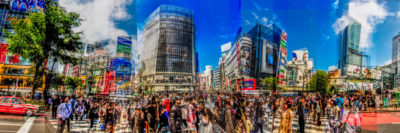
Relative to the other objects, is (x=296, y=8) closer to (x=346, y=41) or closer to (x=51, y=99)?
(x=346, y=41)

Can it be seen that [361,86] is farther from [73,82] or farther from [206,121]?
[73,82]

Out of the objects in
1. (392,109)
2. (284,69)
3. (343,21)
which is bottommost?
(392,109)

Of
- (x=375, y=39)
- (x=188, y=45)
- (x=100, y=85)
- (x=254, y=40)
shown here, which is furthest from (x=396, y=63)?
(x=100, y=85)

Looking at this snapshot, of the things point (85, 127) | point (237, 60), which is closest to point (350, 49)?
point (237, 60)

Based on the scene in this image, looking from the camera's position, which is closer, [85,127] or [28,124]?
[85,127]

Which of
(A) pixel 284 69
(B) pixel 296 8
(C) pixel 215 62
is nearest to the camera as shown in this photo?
(C) pixel 215 62

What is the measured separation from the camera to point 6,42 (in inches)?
203

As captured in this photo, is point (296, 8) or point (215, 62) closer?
point (215, 62)

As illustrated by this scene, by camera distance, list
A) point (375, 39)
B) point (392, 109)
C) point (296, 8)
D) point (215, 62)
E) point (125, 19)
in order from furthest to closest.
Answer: point (392, 109), point (296, 8), point (375, 39), point (215, 62), point (125, 19)

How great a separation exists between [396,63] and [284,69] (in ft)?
12.1

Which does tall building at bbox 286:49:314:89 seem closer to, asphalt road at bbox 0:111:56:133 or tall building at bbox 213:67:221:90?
tall building at bbox 213:67:221:90

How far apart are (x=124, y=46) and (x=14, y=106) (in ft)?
18.7

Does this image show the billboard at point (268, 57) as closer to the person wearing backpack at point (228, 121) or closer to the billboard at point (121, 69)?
the person wearing backpack at point (228, 121)

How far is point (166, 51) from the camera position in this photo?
3.49 metres
